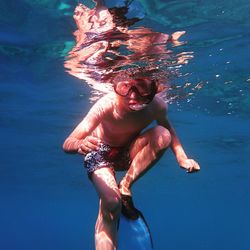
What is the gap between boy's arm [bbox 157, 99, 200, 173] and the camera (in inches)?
300

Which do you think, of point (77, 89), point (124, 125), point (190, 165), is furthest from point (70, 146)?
point (77, 89)

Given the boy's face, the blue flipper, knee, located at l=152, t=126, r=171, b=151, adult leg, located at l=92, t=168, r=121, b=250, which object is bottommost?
the blue flipper

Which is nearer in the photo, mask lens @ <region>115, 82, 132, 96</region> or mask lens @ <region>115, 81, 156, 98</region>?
mask lens @ <region>115, 81, 156, 98</region>

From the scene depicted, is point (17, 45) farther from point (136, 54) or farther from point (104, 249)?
point (104, 249)

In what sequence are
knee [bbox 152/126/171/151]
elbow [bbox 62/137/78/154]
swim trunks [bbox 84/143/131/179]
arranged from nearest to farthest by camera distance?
1. elbow [bbox 62/137/78/154]
2. knee [bbox 152/126/171/151]
3. swim trunks [bbox 84/143/131/179]

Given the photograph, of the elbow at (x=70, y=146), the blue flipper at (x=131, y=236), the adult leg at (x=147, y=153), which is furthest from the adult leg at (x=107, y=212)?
the elbow at (x=70, y=146)

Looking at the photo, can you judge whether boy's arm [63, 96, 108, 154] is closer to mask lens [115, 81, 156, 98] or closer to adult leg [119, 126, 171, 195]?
mask lens [115, 81, 156, 98]

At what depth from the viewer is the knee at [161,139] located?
7.95 m

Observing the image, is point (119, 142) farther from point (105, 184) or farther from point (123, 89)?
point (105, 184)

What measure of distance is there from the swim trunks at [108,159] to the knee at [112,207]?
100cm

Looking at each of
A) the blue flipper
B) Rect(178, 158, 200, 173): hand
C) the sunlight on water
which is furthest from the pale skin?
the sunlight on water

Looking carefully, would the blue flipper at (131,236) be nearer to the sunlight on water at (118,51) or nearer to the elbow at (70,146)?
the elbow at (70,146)

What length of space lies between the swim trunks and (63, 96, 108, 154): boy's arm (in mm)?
694

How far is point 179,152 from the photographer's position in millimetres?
8523
